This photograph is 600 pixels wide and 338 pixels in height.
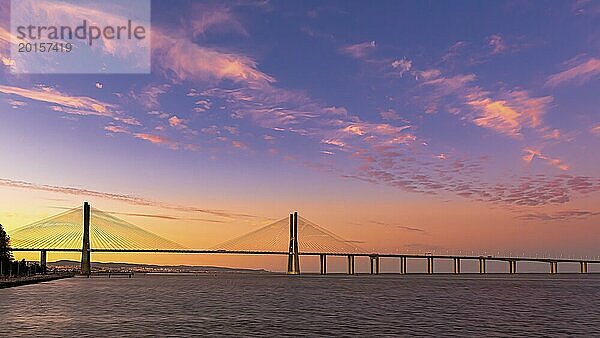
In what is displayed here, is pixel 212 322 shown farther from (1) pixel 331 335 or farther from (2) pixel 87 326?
(1) pixel 331 335

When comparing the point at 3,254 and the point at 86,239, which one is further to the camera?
the point at 86,239

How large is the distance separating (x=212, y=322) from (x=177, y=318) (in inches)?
192

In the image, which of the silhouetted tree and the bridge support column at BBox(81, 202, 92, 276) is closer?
the silhouetted tree

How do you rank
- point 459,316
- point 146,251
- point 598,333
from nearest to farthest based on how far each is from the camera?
point 598,333 < point 459,316 < point 146,251

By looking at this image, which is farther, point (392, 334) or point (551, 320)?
point (551, 320)

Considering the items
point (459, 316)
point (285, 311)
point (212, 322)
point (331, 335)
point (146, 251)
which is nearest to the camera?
point (331, 335)

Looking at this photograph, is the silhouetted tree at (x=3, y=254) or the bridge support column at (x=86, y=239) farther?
the bridge support column at (x=86, y=239)

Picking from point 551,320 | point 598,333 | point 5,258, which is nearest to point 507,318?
point 551,320

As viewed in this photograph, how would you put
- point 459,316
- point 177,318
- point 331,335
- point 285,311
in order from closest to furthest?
1. point 331,335
2. point 177,318
3. point 459,316
4. point 285,311

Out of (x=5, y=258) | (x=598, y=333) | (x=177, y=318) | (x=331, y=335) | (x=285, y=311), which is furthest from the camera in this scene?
(x=5, y=258)

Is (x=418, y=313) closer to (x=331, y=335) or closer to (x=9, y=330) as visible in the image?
(x=331, y=335)

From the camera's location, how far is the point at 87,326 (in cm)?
4694

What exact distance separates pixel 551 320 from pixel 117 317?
33874 mm

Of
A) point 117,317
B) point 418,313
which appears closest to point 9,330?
point 117,317
